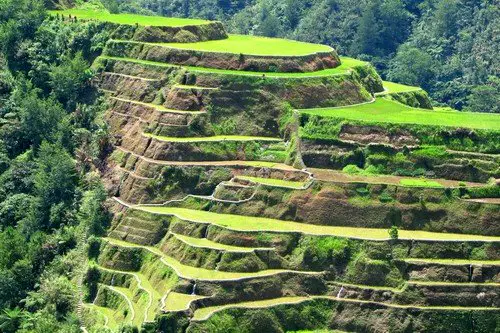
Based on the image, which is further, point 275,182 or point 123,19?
point 123,19

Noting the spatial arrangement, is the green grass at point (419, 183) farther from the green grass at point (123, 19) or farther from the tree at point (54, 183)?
the green grass at point (123, 19)

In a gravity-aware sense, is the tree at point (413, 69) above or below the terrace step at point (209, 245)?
below

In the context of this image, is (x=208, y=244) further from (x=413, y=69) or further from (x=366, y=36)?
(x=366, y=36)

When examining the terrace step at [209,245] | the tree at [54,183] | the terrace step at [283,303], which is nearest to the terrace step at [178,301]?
the terrace step at [283,303]

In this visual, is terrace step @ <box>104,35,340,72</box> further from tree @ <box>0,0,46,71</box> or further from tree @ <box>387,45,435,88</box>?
tree @ <box>387,45,435,88</box>

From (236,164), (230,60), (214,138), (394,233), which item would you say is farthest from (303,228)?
(230,60)
